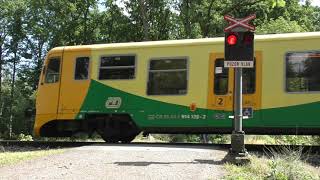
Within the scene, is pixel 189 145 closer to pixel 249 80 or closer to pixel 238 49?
pixel 249 80

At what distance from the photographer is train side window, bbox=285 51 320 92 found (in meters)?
13.9

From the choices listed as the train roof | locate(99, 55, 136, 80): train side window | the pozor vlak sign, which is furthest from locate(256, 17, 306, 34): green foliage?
the pozor vlak sign

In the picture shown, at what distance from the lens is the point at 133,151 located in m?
11.9

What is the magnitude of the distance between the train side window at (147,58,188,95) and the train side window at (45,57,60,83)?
3061mm

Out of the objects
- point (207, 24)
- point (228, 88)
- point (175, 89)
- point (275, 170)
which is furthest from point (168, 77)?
point (207, 24)

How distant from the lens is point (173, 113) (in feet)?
49.9

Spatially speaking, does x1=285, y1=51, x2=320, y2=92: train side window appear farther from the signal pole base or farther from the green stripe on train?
the signal pole base

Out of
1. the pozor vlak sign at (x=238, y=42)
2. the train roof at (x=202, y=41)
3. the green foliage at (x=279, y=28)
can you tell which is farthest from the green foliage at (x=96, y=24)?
the pozor vlak sign at (x=238, y=42)

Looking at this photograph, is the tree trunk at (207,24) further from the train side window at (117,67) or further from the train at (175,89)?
the train side window at (117,67)

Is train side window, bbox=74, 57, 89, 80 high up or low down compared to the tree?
down

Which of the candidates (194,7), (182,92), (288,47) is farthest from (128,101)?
(194,7)

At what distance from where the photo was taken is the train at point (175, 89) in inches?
556

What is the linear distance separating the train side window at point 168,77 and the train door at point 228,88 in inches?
31.2

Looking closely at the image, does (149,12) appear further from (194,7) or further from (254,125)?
(254,125)
